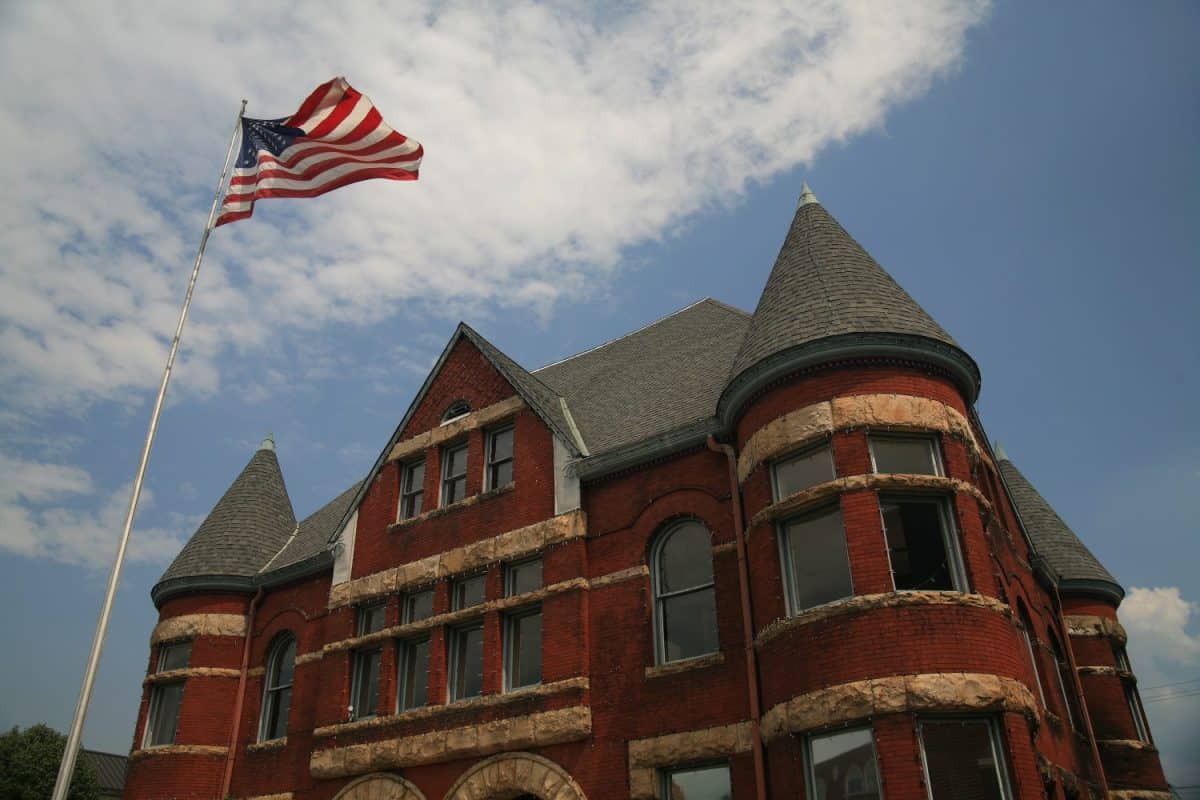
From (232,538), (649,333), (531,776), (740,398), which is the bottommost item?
(531,776)

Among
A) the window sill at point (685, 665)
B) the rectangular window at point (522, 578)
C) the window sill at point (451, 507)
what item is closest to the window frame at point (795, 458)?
the window sill at point (685, 665)

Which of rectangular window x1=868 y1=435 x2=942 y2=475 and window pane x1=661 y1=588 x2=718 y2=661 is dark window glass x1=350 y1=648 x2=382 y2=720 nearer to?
window pane x1=661 y1=588 x2=718 y2=661

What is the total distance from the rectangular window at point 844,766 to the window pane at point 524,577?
6452mm

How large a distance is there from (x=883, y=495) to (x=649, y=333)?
1103 centimetres

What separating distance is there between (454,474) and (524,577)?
345 cm

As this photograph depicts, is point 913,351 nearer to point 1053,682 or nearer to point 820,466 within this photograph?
point 820,466

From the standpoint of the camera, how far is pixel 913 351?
1377 centimetres

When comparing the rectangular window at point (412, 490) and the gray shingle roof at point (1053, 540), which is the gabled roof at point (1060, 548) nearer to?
the gray shingle roof at point (1053, 540)

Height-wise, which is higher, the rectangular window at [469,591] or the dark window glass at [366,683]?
the rectangular window at [469,591]

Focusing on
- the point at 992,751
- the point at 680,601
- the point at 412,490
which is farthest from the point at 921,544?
the point at 412,490

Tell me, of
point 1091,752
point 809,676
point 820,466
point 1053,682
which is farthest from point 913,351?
point 1091,752

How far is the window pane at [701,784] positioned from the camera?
13.5 m

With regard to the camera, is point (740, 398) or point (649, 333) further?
point (649, 333)

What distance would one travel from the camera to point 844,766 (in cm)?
1160
